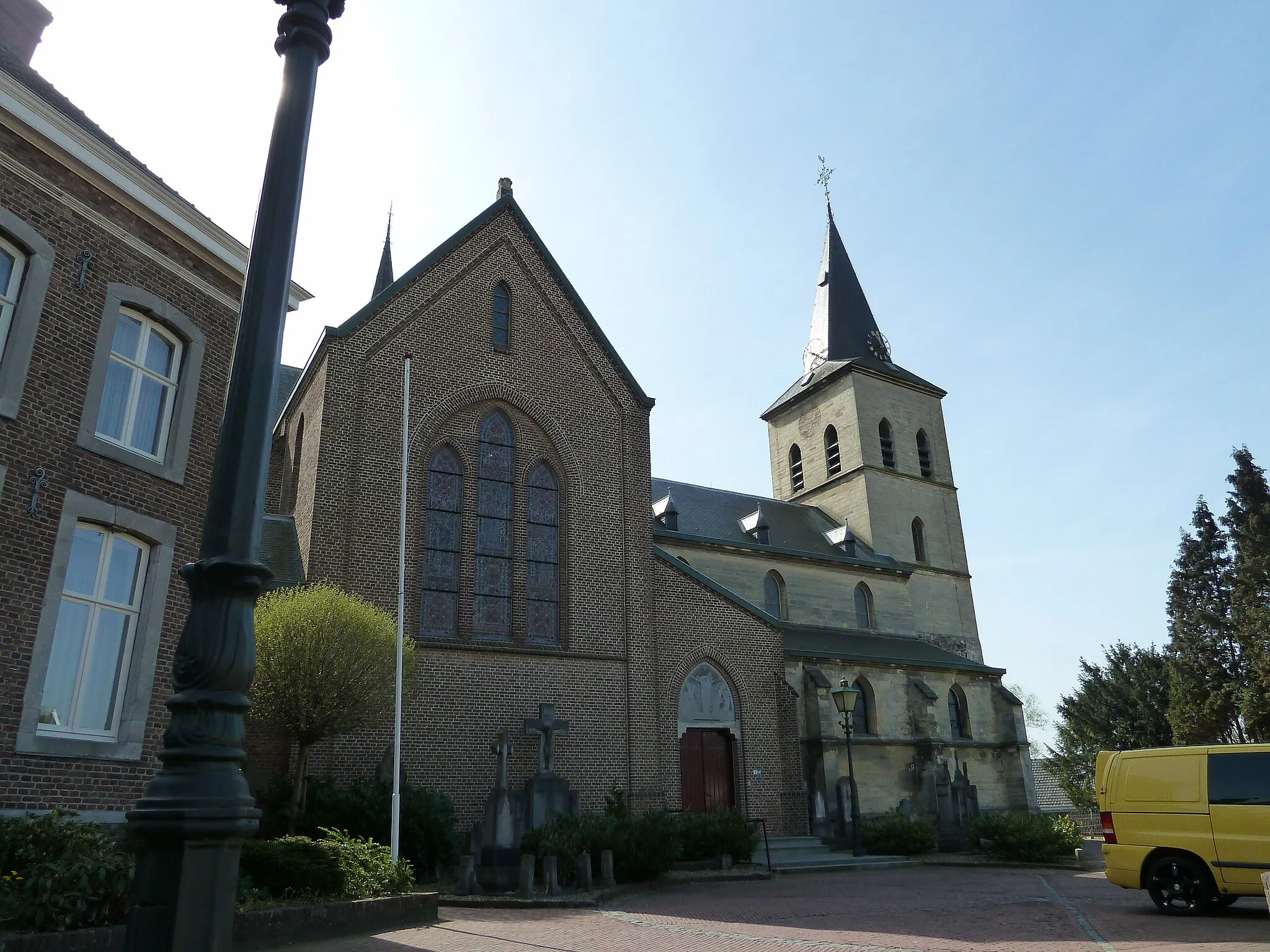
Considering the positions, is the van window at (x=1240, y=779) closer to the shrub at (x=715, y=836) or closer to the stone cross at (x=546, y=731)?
the shrub at (x=715, y=836)

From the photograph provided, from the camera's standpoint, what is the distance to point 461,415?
20344 millimetres

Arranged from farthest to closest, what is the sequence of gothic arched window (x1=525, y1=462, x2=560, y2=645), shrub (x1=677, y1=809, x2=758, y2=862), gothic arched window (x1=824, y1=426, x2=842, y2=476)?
gothic arched window (x1=824, y1=426, x2=842, y2=476)
gothic arched window (x1=525, y1=462, x2=560, y2=645)
shrub (x1=677, y1=809, x2=758, y2=862)

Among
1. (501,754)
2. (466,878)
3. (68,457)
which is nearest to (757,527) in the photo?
(501,754)

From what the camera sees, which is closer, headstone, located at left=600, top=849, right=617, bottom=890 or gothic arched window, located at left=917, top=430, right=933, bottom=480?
headstone, located at left=600, top=849, right=617, bottom=890

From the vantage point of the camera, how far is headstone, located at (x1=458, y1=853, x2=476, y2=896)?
1352cm

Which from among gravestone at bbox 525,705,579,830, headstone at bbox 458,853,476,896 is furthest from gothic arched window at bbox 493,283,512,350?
headstone at bbox 458,853,476,896

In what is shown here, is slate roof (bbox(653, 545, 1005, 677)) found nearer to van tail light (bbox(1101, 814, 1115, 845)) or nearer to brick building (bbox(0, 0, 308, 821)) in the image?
van tail light (bbox(1101, 814, 1115, 845))

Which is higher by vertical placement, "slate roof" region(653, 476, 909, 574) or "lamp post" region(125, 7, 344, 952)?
"slate roof" region(653, 476, 909, 574)

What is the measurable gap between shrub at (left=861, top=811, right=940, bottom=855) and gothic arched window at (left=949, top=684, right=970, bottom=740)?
28.7 ft

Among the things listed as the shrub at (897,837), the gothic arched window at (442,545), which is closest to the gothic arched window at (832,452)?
the shrub at (897,837)

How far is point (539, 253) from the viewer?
2280 centimetres

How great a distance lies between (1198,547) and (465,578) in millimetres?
37856

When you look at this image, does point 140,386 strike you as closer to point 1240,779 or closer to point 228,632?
point 228,632

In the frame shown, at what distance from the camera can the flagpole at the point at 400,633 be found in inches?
537
